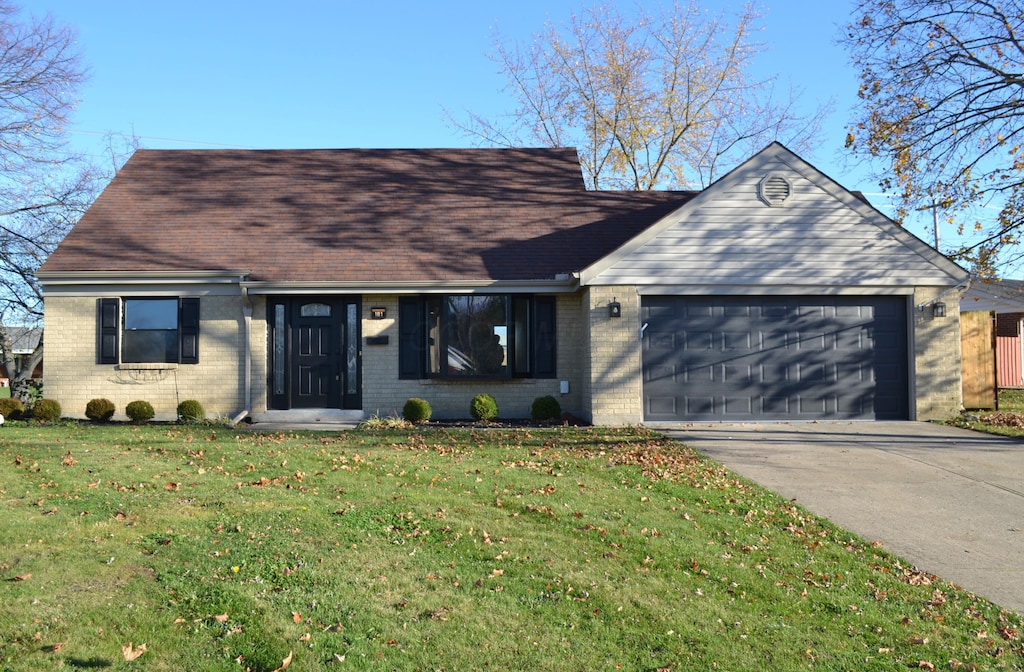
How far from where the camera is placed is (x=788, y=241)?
52.5 ft

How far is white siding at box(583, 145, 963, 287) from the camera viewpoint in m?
15.9

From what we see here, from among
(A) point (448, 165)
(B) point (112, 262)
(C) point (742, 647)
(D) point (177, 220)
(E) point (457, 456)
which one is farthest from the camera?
(A) point (448, 165)

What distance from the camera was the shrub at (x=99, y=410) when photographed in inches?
645

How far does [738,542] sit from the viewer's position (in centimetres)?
720

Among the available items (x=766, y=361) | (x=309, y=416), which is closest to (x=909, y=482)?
(x=766, y=361)

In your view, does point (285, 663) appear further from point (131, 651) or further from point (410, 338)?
point (410, 338)

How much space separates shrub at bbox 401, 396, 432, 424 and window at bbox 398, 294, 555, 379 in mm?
830

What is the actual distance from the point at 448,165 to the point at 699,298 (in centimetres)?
827

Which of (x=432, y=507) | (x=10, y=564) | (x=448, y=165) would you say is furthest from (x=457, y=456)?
(x=448, y=165)

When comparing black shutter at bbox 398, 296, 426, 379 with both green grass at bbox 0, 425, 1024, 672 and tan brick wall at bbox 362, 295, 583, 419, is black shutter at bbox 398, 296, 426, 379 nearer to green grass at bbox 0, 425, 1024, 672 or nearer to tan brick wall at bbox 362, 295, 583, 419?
tan brick wall at bbox 362, 295, 583, 419

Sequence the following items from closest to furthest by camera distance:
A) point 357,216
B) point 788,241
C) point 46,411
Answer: point 788,241 → point 46,411 → point 357,216

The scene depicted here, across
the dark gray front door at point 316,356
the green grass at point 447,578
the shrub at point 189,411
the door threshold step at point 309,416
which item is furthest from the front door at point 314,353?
the green grass at point 447,578

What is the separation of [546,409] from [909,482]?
25.0ft

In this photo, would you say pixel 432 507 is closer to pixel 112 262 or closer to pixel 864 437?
pixel 864 437
